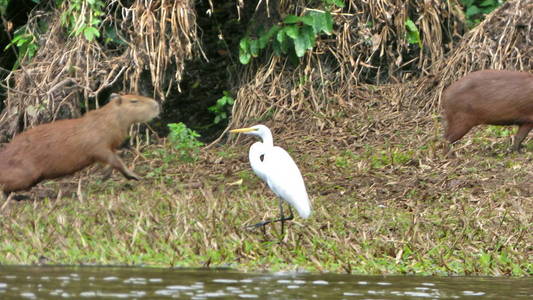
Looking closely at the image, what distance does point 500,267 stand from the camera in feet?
17.5

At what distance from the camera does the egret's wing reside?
5.90 m

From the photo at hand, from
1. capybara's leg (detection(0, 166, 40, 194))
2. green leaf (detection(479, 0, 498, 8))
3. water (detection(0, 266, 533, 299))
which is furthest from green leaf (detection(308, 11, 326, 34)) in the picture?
water (detection(0, 266, 533, 299))

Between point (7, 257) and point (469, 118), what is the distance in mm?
4383

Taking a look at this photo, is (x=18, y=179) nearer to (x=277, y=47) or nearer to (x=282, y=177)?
(x=282, y=177)

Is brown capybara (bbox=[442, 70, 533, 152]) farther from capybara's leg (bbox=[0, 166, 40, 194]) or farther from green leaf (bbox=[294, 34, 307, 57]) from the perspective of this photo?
capybara's leg (bbox=[0, 166, 40, 194])

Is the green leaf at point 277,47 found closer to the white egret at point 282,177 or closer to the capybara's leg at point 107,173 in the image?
the capybara's leg at point 107,173

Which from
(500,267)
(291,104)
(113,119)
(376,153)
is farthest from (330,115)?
(500,267)

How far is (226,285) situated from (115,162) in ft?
10.0

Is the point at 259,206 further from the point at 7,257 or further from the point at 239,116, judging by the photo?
the point at 239,116

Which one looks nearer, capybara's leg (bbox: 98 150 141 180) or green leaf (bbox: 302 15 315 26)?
capybara's leg (bbox: 98 150 141 180)

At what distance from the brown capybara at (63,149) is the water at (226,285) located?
2.35 m

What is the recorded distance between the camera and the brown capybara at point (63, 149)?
7.46 m

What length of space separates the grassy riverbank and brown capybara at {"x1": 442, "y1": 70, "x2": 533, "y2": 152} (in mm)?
221

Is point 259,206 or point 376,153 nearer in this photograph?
point 259,206
